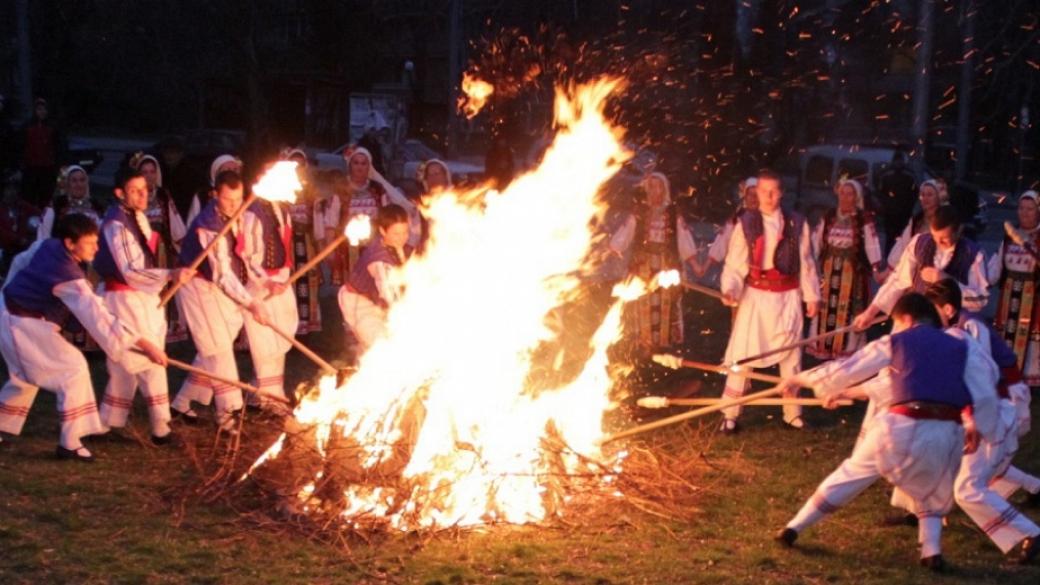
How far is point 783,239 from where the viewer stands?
9.02 meters

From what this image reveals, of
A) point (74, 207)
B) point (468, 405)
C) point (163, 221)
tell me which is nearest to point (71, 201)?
point (74, 207)

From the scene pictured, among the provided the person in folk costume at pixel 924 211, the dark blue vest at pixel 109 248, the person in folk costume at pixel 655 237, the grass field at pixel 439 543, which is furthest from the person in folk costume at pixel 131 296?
Answer: the person in folk costume at pixel 924 211

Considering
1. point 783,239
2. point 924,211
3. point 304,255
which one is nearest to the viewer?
point 783,239

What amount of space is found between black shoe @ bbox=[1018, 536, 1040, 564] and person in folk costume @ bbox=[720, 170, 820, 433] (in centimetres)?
285

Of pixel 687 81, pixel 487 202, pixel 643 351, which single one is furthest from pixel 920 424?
pixel 687 81

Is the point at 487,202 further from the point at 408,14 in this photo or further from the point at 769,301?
the point at 408,14

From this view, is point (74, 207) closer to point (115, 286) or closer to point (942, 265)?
point (115, 286)

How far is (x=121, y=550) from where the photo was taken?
20.5 feet

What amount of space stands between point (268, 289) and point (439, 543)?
314 cm

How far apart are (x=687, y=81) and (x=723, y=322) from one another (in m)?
10.9

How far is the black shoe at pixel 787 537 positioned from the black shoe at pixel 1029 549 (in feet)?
3.52

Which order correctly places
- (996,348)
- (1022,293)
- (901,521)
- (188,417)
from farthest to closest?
(1022,293)
(188,417)
(901,521)
(996,348)

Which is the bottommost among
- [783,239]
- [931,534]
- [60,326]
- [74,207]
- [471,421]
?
[931,534]

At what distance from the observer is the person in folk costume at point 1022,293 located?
10516 mm
